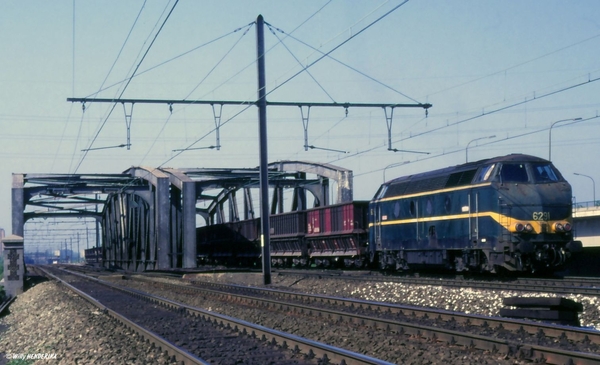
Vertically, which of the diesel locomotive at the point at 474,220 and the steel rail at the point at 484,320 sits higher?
the diesel locomotive at the point at 474,220

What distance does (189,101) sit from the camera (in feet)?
91.2

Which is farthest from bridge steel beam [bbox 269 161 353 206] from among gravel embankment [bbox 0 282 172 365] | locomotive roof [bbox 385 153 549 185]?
gravel embankment [bbox 0 282 172 365]

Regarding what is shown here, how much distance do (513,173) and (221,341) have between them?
12.5 m

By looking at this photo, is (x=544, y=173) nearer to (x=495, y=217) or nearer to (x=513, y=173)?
(x=513, y=173)

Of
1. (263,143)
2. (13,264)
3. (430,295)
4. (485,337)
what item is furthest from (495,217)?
(13,264)

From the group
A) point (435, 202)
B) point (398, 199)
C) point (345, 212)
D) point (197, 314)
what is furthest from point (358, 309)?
point (345, 212)

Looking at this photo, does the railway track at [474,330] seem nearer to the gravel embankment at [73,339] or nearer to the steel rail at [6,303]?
the gravel embankment at [73,339]

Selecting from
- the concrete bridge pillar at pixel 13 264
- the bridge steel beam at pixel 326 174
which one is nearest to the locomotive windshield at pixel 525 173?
the concrete bridge pillar at pixel 13 264

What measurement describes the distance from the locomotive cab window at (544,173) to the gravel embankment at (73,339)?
1351 centimetres

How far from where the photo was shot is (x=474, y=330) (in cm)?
1372

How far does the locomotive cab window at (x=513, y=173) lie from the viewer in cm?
2270

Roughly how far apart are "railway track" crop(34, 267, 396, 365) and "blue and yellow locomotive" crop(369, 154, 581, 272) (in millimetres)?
9680

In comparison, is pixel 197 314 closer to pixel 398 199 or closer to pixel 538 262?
pixel 538 262

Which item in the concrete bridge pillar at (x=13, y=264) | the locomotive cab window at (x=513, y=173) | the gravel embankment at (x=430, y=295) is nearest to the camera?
the gravel embankment at (x=430, y=295)
